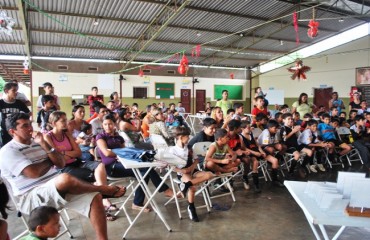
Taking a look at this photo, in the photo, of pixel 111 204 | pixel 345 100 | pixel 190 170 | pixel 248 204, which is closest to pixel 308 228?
pixel 248 204

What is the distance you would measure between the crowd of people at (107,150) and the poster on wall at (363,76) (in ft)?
19.7

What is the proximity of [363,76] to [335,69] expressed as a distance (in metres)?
1.34

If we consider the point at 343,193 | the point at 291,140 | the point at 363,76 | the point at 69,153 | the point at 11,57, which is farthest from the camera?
the point at 363,76

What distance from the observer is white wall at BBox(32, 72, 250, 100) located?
12.5 m

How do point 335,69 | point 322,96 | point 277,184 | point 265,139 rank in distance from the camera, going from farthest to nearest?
point 322,96
point 335,69
point 265,139
point 277,184

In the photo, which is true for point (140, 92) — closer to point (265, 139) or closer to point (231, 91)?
point (231, 91)

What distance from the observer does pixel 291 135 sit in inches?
199

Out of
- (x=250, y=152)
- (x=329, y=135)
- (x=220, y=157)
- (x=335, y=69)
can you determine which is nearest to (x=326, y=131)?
(x=329, y=135)

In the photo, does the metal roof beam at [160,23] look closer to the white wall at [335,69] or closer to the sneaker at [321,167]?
the sneaker at [321,167]

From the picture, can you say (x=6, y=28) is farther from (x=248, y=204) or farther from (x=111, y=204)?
(x=248, y=204)

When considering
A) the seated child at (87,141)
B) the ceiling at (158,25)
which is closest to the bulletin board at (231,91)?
the ceiling at (158,25)

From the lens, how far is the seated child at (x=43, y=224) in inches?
62.4

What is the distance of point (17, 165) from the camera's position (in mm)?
2100

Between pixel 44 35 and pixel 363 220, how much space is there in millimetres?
10884
